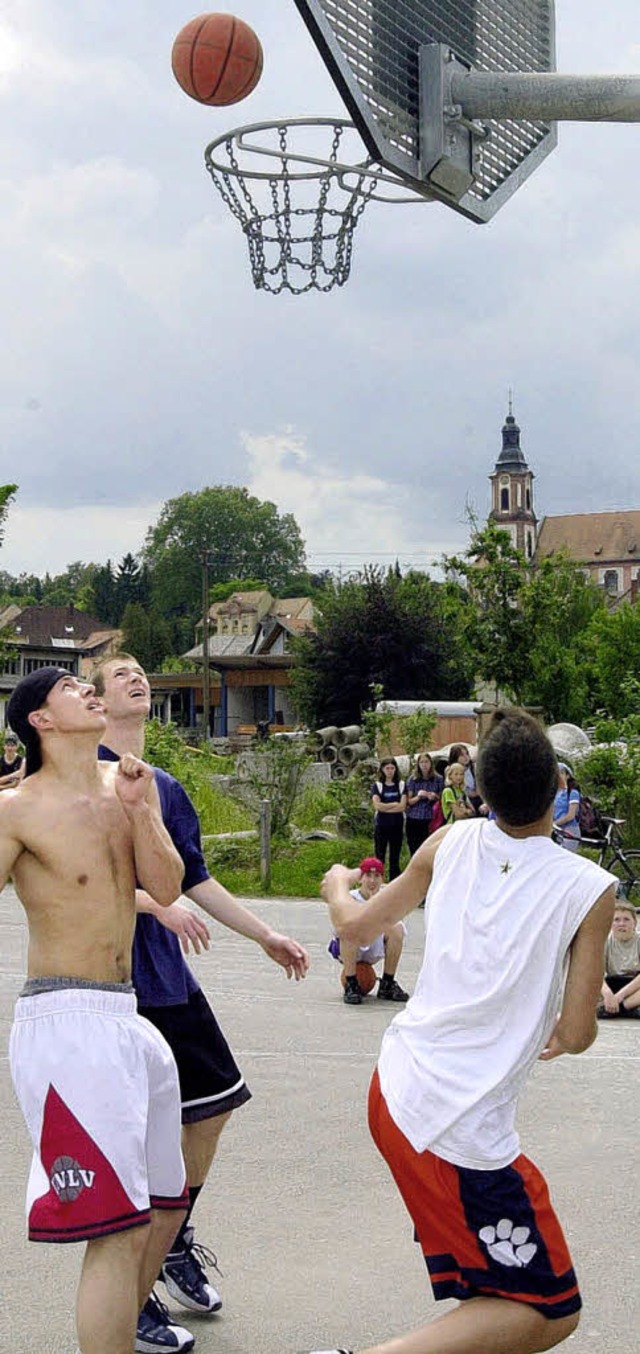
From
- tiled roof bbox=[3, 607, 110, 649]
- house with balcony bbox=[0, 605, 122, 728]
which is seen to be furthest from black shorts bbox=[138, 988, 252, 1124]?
tiled roof bbox=[3, 607, 110, 649]

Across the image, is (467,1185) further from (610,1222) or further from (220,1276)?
(610,1222)

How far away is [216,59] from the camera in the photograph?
9.48 meters

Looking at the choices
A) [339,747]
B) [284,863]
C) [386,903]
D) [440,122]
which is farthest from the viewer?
[339,747]

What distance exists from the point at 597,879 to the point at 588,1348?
2007 mm

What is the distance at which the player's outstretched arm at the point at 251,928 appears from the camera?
16.5ft

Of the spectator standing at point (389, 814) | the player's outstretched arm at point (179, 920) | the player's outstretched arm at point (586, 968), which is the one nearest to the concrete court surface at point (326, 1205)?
the player's outstretched arm at point (179, 920)

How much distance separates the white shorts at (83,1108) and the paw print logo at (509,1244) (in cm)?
98

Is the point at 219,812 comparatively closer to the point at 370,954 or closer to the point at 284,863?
the point at 284,863

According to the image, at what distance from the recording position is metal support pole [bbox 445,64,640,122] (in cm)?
775

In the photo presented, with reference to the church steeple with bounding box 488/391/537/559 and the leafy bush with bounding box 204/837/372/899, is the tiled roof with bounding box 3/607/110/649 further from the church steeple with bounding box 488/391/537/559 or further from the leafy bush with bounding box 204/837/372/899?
the leafy bush with bounding box 204/837/372/899

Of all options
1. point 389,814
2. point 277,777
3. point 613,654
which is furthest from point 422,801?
point 613,654

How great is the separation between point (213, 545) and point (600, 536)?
40.1m

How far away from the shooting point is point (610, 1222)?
6039 mm

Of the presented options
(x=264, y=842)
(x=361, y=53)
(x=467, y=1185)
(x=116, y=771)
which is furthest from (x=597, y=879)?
(x=264, y=842)
